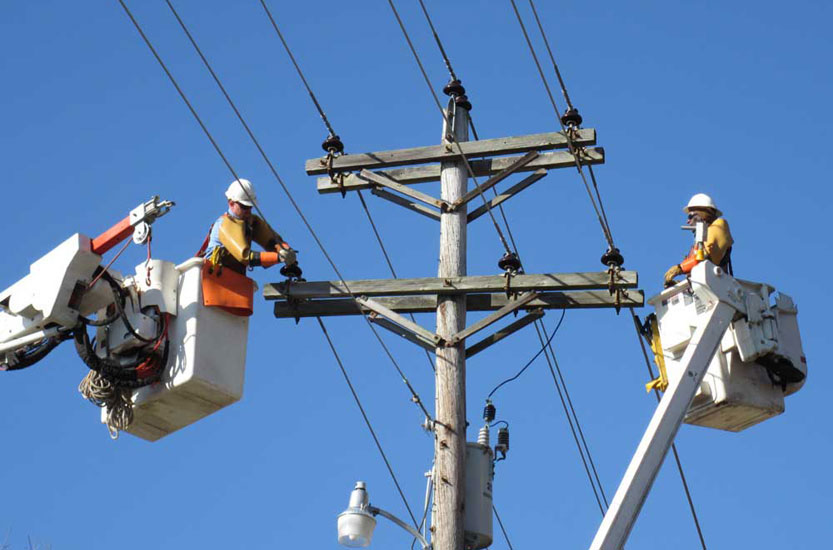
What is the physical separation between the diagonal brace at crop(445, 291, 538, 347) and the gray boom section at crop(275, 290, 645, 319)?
0.07 metres

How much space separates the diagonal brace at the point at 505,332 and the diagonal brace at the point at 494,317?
0.46ft

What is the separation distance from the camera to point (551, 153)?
14156 millimetres

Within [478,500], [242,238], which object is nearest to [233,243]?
[242,238]

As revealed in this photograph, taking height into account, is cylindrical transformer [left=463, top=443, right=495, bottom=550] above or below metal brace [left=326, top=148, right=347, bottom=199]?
below

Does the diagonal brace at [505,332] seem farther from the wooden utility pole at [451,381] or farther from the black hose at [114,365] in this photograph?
the black hose at [114,365]

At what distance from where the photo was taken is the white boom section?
11.6m

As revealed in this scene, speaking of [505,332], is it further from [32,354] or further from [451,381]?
[32,354]

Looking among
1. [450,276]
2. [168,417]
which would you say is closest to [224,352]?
[168,417]

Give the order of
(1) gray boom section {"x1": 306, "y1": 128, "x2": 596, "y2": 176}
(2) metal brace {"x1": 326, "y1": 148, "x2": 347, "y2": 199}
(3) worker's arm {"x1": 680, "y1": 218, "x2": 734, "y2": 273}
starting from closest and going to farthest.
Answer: (3) worker's arm {"x1": 680, "y1": 218, "x2": 734, "y2": 273} → (1) gray boom section {"x1": 306, "y1": 128, "x2": 596, "y2": 176} → (2) metal brace {"x1": 326, "y1": 148, "x2": 347, "y2": 199}

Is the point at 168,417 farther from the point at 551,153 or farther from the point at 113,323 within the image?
the point at 551,153

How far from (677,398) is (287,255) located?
3.10m

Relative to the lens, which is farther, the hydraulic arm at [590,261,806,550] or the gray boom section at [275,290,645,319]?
the gray boom section at [275,290,645,319]

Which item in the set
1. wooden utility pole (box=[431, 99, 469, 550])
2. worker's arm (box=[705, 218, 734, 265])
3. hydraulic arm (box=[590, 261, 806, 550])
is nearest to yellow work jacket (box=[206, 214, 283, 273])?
wooden utility pole (box=[431, 99, 469, 550])

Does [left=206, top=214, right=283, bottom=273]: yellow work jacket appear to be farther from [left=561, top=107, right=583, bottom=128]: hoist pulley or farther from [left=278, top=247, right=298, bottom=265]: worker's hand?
[left=561, top=107, right=583, bottom=128]: hoist pulley
